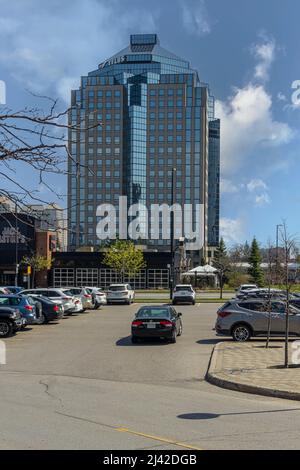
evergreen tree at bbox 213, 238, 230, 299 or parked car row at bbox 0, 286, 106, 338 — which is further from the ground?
evergreen tree at bbox 213, 238, 230, 299

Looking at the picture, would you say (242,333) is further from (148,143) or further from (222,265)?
(148,143)

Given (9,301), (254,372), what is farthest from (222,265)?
(254,372)

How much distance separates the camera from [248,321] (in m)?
21.4

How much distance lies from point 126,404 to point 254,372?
14.5ft

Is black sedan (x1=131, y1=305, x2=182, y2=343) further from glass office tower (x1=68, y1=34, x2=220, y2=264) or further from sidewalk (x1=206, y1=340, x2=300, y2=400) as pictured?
glass office tower (x1=68, y1=34, x2=220, y2=264)

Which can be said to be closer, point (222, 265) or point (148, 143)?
point (222, 265)

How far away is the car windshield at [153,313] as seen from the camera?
2122 cm

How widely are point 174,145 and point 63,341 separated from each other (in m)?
164

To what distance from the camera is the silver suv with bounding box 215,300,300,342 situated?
839 inches

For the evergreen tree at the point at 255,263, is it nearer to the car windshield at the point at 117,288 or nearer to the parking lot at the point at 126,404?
the car windshield at the point at 117,288

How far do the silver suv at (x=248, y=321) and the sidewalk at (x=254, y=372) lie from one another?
235 cm

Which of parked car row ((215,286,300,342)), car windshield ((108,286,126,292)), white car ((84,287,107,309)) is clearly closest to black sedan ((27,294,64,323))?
parked car row ((215,286,300,342))

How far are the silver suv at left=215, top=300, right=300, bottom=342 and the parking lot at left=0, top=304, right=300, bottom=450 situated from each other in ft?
5.08

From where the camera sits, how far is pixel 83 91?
168625mm
